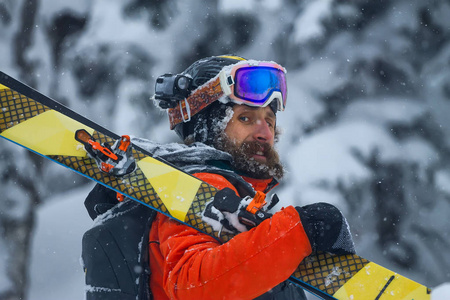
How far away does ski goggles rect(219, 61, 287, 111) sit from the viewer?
2381 millimetres

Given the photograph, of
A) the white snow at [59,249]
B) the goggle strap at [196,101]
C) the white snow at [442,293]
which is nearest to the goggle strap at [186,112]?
the goggle strap at [196,101]

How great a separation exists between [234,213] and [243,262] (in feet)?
0.75

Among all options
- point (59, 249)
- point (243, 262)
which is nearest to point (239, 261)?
point (243, 262)

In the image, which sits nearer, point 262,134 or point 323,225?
point 323,225

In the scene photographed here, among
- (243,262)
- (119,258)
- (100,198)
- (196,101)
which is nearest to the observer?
(243,262)

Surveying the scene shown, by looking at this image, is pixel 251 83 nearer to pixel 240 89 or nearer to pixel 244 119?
pixel 240 89

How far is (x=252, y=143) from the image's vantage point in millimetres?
2295

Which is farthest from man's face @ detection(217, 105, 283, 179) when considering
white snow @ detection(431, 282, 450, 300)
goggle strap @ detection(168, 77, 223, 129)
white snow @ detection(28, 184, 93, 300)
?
white snow @ detection(28, 184, 93, 300)

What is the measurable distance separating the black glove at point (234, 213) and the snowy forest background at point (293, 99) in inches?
212

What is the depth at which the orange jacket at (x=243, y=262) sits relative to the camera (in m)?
1.54

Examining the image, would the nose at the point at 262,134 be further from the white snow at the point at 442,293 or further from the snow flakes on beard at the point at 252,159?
the white snow at the point at 442,293

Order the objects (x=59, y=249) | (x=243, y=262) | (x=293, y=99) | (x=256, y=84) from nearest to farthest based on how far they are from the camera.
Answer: (x=243, y=262) < (x=256, y=84) < (x=59, y=249) < (x=293, y=99)

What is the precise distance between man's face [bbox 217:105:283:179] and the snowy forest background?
4.75m

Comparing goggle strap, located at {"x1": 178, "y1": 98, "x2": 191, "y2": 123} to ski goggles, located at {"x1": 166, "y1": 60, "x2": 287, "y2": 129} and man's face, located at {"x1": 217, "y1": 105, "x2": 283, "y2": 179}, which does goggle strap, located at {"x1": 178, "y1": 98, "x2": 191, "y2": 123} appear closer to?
ski goggles, located at {"x1": 166, "y1": 60, "x2": 287, "y2": 129}
